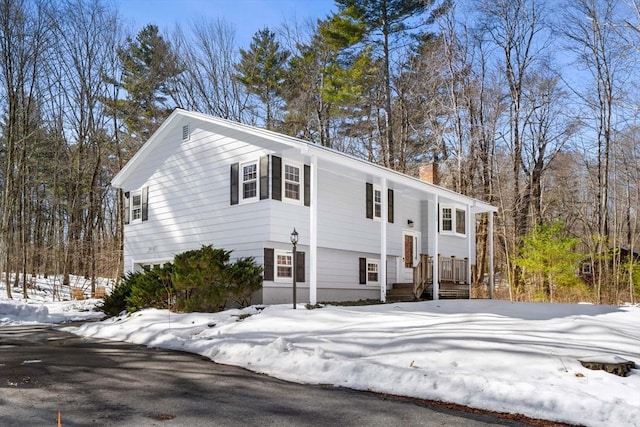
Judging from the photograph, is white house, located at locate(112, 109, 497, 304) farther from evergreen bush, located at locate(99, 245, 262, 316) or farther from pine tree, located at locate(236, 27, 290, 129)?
pine tree, located at locate(236, 27, 290, 129)

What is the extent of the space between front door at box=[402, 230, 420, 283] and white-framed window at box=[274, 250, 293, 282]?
5.89 metres

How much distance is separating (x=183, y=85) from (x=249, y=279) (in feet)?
65.8

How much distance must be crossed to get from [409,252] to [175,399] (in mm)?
15445

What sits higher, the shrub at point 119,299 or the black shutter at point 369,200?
the black shutter at point 369,200

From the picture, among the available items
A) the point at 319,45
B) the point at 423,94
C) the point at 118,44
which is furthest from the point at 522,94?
the point at 118,44

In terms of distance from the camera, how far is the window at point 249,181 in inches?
574

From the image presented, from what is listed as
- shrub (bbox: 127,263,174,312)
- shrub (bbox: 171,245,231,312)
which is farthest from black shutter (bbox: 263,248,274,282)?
shrub (bbox: 127,263,174,312)

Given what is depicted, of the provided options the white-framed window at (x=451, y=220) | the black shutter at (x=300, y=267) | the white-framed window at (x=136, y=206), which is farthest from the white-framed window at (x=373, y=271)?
the white-framed window at (x=136, y=206)

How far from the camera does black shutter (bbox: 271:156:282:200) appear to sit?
14164 millimetres

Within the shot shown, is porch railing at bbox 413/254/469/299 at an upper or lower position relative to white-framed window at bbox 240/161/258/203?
lower

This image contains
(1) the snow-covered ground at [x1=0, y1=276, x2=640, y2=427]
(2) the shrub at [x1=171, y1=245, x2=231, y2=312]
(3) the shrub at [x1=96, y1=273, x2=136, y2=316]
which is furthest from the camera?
(3) the shrub at [x1=96, y1=273, x2=136, y2=316]

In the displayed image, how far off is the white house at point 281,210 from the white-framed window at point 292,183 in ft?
0.12

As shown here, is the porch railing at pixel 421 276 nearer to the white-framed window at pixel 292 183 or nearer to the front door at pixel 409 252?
the front door at pixel 409 252

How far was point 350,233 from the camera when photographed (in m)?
16.8
